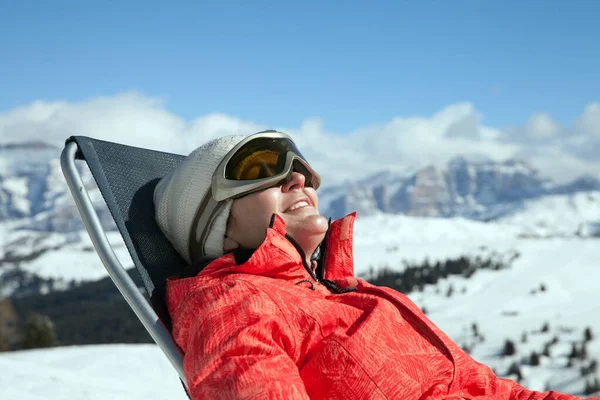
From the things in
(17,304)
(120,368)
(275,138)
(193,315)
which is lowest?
(17,304)

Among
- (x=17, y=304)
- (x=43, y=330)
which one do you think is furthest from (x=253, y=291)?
(x=17, y=304)

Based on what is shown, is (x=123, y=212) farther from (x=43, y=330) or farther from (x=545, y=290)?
(x=545, y=290)

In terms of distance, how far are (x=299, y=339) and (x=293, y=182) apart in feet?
2.76

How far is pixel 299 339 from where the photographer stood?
92.1 inches

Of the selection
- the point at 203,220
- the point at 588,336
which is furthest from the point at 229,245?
the point at 588,336

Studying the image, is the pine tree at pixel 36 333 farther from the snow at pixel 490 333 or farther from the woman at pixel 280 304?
the woman at pixel 280 304

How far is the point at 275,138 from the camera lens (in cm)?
304

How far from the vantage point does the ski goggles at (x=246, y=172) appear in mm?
2805

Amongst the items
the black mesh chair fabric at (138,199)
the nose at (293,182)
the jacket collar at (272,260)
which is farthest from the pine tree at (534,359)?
the nose at (293,182)

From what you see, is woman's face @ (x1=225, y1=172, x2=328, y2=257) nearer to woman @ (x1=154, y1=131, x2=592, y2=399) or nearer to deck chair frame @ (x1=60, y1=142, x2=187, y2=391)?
Answer: woman @ (x1=154, y1=131, x2=592, y2=399)

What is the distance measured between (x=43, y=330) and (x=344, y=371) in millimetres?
35923

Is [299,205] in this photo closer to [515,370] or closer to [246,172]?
[246,172]

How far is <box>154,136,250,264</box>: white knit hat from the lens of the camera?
9.52ft

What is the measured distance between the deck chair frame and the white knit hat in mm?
361
